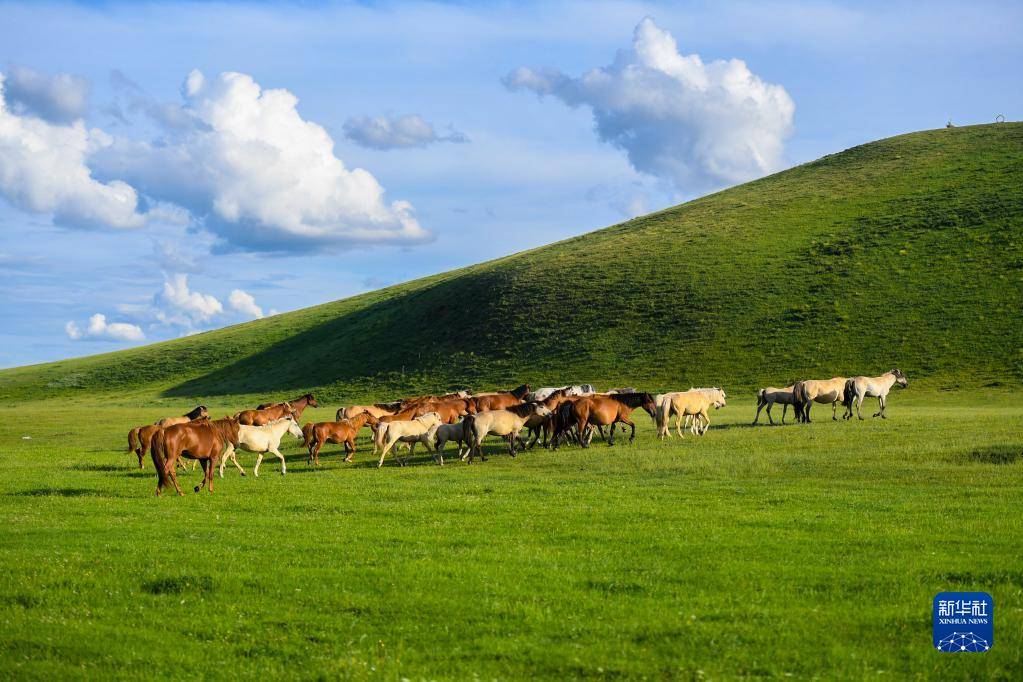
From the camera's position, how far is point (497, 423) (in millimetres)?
27125

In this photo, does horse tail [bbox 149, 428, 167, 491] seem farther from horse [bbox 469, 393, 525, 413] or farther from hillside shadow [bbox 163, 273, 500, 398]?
hillside shadow [bbox 163, 273, 500, 398]

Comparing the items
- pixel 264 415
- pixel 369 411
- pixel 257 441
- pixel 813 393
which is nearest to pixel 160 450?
pixel 257 441

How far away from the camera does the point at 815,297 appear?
70438mm

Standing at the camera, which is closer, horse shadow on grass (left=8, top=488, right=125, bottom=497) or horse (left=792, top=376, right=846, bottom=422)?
horse shadow on grass (left=8, top=488, right=125, bottom=497)

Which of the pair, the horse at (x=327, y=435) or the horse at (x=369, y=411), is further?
the horse at (x=369, y=411)

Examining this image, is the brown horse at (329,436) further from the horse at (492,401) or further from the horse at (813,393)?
the horse at (813,393)

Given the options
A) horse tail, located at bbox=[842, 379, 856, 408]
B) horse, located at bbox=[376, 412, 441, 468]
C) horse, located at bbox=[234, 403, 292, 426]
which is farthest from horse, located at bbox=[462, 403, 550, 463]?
horse tail, located at bbox=[842, 379, 856, 408]

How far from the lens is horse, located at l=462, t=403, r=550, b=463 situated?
26.6 meters

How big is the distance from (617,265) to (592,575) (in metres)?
77.7

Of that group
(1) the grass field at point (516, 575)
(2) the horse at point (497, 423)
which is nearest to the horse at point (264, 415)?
(2) the horse at point (497, 423)

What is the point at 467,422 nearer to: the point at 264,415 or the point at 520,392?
the point at 520,392

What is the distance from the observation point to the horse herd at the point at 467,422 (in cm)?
2342

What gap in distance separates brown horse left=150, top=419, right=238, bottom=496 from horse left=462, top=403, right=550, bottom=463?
26.6 feet

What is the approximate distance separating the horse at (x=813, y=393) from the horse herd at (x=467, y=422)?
0.04 metres
